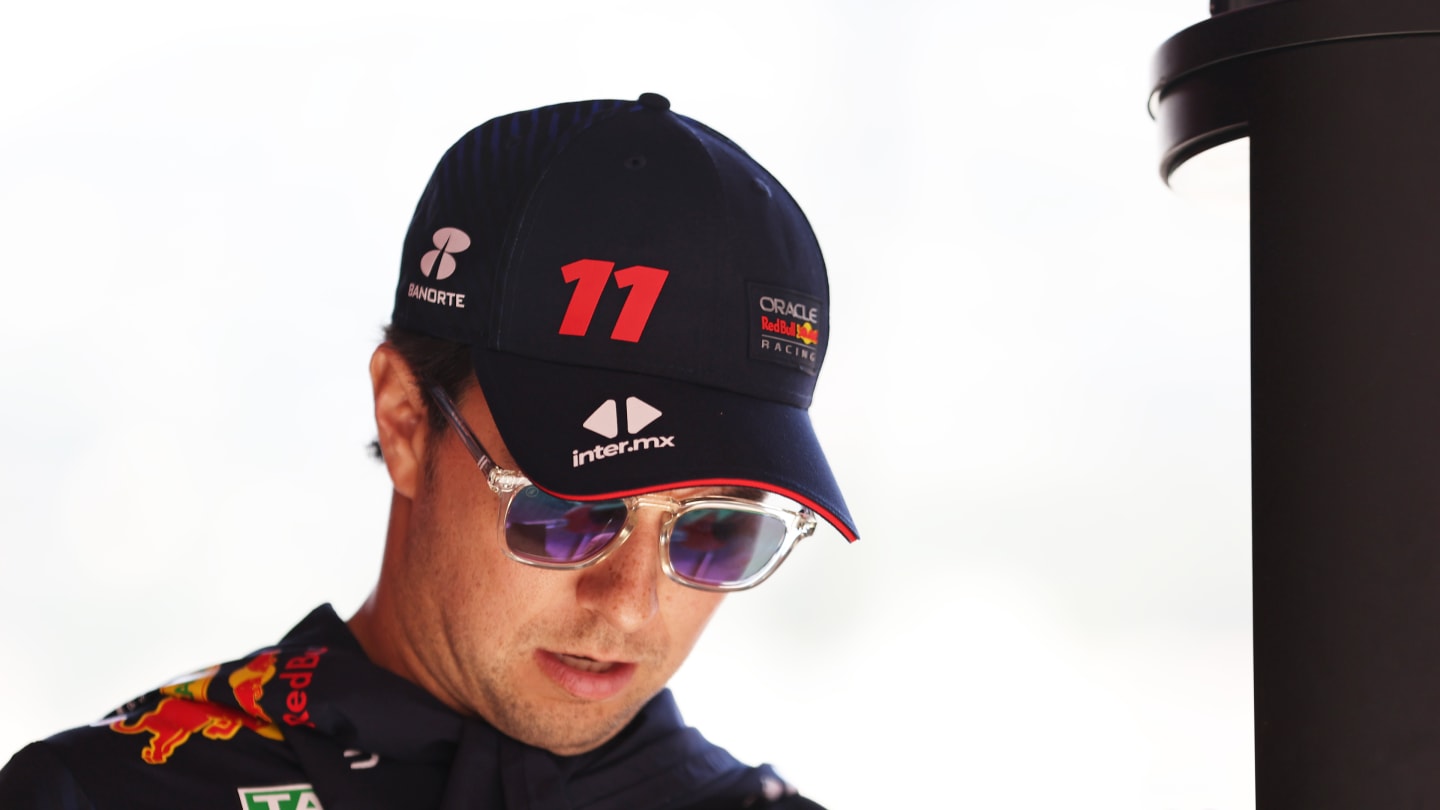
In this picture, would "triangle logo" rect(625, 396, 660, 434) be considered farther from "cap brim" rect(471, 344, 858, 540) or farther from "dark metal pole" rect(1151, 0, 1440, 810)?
"dark metal pole" rect(1151, 0, 1440, 810)

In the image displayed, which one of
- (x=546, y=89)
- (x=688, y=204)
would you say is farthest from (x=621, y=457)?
(x=546, y=89)

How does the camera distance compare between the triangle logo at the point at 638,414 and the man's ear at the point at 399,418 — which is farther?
the man's ear at the point at 399,418

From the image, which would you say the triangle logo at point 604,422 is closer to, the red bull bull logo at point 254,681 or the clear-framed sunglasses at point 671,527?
the clear-framed sunglasses at point 671,527

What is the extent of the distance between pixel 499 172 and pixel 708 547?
14.2 inches

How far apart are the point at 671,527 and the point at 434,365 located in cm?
24

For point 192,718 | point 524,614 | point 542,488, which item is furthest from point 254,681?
point 542,488

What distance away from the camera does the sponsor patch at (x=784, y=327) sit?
3.94 feet

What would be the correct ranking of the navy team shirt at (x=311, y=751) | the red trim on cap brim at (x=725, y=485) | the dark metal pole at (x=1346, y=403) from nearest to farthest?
the dark metal pole at (x=1346, y=403), the red trim on cap brim at (x=725, y=485), the navy team shirt at (x=311, y=751)

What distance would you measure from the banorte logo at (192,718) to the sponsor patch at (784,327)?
1.68 ft

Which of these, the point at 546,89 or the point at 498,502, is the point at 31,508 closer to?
the point at 546,89

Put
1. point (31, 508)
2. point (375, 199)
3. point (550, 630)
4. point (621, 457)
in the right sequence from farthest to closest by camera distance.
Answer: point (375, 199) → point (31, 508) → point (550, 630) → point (621, 457)

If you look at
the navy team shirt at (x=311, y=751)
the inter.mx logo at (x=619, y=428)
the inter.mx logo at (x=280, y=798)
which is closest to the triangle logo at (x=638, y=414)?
the inter.mx logo at (x=619, y=428)

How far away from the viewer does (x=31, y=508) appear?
8.61 feet

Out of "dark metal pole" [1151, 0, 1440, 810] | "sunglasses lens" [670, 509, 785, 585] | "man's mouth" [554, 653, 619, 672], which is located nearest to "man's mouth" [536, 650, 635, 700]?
"man's mouth" [554, 653, 619, 672]
